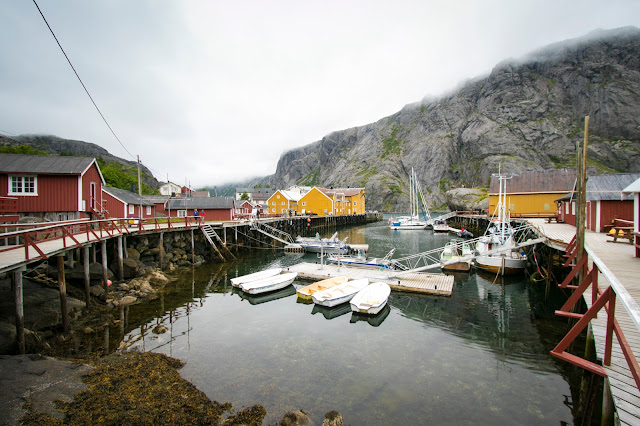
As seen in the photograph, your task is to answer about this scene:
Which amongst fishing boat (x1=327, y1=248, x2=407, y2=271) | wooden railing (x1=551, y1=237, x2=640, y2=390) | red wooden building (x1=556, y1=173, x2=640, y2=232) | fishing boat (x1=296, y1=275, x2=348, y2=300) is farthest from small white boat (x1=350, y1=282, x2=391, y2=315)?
red wooden building (x1=556, y1=173, x2=640, y2=232)

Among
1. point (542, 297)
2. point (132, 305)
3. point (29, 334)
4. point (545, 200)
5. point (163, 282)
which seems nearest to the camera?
point (29, 334)

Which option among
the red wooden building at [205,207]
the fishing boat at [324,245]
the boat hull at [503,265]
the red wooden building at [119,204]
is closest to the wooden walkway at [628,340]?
the boat hull at [503,265]

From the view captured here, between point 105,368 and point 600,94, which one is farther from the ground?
point 600,94

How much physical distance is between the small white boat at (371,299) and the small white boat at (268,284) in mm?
6019

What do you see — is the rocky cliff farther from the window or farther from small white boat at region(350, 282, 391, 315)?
the window

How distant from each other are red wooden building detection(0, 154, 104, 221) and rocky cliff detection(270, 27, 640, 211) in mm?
129400

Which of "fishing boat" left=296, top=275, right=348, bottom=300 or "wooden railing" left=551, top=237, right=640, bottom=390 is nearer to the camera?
"wooden railing" left=551, top=237, right=640, bottom=390

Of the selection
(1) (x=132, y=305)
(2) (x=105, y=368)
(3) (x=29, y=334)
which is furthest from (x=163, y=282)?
(2) (x=105, y=368)

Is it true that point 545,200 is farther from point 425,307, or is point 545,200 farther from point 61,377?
point 61,377

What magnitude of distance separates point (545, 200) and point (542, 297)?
44.8 meters

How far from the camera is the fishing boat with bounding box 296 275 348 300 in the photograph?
19.4 metres

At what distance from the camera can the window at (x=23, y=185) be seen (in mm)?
21406

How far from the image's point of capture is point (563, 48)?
146750mm

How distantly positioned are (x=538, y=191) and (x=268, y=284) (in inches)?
2192
